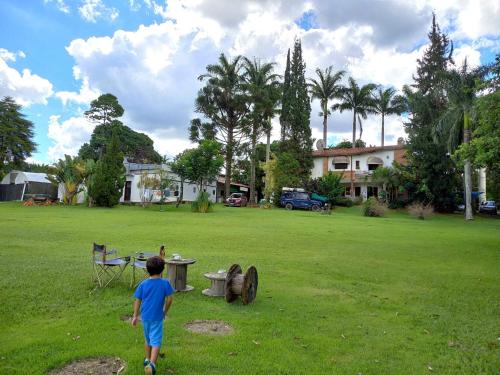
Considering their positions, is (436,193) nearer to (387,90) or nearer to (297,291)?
(387,90)

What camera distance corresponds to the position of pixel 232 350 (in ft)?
15.1

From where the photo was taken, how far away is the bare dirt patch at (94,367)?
400 centimetres

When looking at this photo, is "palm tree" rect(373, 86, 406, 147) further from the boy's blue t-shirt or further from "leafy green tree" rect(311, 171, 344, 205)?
the boy's blue t-shirt

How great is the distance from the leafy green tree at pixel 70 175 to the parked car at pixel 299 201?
1795cm

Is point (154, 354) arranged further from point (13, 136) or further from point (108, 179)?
point (13, 136)

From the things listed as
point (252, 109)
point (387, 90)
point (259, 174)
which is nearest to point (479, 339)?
point (252, 109)

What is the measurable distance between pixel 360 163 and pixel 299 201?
13.1 m

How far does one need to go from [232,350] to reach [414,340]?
240 centimetres

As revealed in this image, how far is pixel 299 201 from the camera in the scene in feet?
123

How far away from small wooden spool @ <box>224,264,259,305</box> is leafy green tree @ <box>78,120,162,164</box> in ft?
154

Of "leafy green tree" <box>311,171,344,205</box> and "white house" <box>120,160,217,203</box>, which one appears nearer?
"white house" <box>120,160,217,203</box>

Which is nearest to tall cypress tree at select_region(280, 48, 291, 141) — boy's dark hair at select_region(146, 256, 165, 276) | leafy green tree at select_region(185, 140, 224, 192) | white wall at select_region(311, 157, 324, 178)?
white wall at select_region(311, 157, 324, 178)

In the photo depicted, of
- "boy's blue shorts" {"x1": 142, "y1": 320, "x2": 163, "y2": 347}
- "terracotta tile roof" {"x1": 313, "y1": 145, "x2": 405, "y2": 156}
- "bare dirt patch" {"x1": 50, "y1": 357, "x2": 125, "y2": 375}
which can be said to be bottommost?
"bare dirt patch" {"x1": 50, "y1": 357, "x2": 125, "y2": 375}

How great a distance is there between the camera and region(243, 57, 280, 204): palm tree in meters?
39.0
